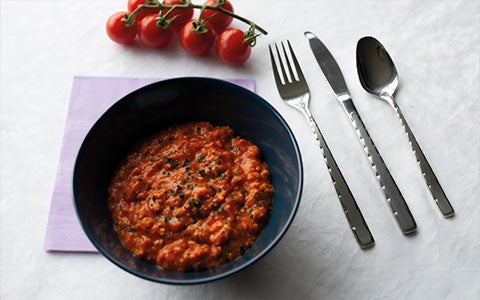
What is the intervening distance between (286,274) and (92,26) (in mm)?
1388

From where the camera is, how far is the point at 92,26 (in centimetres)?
237

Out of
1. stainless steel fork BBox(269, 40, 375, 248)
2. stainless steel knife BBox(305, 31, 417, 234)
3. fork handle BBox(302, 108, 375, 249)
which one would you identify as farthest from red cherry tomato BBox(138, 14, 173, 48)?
fork handle BBox(302, 108, 375, 249)

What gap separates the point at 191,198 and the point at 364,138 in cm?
75

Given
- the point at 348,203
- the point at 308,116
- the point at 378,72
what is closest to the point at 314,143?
the point at 308,116

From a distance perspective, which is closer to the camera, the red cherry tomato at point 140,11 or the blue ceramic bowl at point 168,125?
the blue ceramic bowl at point 168,125

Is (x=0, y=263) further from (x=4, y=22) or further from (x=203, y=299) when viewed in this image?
(x=4, y=22)

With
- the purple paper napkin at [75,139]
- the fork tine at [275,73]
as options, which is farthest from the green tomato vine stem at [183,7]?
the purple paper napkin at [75,139]

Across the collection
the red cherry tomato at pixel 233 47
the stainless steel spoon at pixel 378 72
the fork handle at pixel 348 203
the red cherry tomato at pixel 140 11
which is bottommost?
the fork handle at pixel 348 203

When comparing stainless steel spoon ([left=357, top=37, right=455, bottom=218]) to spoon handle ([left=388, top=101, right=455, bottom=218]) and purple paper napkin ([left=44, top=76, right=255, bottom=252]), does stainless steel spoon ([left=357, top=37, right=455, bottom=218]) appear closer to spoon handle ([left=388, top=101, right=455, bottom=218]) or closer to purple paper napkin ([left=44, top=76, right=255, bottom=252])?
spoon handle ([left=388, top=101, right=455, bottom=218])

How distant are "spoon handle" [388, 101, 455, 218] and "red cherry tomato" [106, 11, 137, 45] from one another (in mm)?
1185

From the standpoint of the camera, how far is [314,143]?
2076 millimetres

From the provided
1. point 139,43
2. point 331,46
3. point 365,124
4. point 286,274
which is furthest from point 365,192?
point 139,43

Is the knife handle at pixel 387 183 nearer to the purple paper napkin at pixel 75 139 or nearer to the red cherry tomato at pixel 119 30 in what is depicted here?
the purple paper napkin at pixel 75 139

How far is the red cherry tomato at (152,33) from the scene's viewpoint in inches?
87.4
